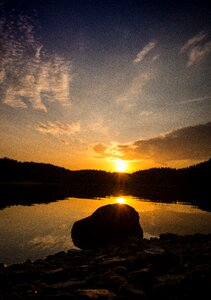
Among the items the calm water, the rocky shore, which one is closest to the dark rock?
the rocky shore

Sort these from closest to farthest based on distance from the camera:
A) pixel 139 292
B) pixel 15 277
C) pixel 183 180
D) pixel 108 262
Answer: pixel 139 292 → pixel 15 277 → pixel 108 262 → pixel 183 180

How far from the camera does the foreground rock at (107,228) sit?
17.3 meters

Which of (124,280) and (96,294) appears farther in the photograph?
(124,280)

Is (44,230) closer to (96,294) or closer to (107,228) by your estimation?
(107,228)

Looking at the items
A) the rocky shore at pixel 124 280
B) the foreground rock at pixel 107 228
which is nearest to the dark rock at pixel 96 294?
the rocky shore at pixel 124 280

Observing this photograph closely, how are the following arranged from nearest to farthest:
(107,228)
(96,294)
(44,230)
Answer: (96,294), (107,228), (44,230)

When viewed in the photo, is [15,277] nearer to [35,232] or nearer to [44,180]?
[35,232]

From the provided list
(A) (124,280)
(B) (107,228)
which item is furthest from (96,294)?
(B) (107,228)

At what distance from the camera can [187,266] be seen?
7273 mm

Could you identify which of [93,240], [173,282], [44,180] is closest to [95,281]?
[173,282]

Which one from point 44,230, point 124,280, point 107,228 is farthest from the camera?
point 44,230

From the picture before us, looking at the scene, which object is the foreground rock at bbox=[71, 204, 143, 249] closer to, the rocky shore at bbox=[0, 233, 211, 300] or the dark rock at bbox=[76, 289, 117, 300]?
the rocky shore at bbox=[0, 233, 211, 300]

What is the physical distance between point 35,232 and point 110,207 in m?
5.87

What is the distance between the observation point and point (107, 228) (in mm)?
17781
